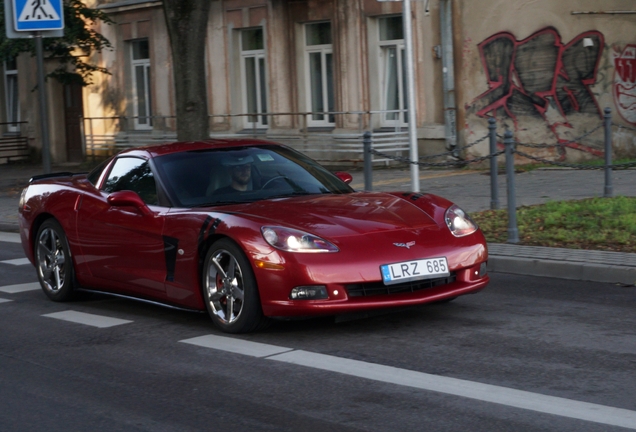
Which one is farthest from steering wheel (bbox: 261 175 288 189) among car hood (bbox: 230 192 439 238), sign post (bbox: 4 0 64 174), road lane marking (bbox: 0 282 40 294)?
sign post (bbox: 4 0 64 174)

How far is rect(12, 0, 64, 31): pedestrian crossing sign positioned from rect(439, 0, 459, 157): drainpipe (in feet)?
29.1

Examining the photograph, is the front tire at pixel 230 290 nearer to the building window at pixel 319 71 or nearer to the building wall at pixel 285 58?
the building wall at pixel 285 58

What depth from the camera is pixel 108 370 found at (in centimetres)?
620

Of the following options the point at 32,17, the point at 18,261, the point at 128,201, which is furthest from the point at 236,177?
the point at 32,17

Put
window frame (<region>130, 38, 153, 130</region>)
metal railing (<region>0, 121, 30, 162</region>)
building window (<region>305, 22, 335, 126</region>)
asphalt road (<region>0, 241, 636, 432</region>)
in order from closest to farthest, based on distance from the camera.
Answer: asphalt road (<region>0, 241, 636, 432</region>) < building window (<region>305, 22, 335, 126</region>) < window frame (<region>130, 38, 153, 130</region>) < metal railing (<region>0, 121, 30, 162</region>)

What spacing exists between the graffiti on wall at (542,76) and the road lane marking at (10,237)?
9.40m

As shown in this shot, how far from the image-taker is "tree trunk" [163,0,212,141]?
49.0ft

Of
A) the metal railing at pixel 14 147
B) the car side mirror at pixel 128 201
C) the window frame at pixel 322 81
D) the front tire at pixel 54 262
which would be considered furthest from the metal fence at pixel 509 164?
the metal railing at pixel 14 147

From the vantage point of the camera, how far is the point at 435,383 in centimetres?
544

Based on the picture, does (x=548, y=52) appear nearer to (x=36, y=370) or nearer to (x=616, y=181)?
(x=616, y=181)

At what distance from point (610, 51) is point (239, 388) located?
1573cm

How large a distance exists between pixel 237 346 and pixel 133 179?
2104 mm

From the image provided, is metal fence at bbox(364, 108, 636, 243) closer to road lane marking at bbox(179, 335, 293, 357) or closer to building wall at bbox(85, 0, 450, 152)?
road lane marking at bbox(179, 335, 293, 357)

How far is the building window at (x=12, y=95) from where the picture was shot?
33.6 m
